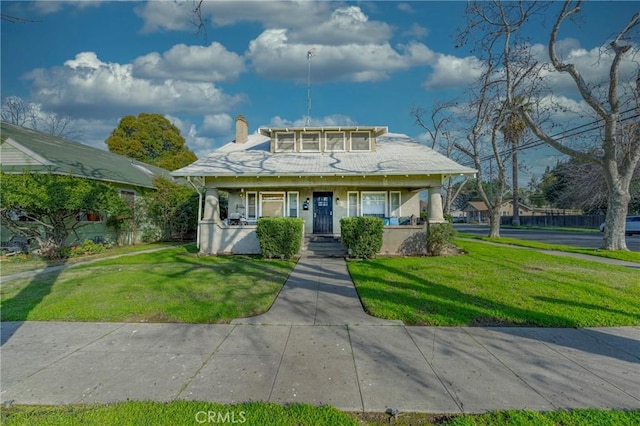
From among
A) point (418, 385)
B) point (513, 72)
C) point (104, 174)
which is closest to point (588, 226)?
point (513, 72)

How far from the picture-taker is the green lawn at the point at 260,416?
254 centimetres

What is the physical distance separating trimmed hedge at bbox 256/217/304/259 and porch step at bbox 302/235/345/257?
4.39 ft

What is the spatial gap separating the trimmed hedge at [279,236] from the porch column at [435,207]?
17.8 ft

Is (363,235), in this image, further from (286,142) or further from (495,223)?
(495,223)

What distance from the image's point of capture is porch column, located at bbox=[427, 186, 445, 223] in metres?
12.2

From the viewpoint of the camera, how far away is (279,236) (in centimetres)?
1074

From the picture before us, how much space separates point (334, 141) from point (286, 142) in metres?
2.50

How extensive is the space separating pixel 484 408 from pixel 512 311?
3167 millimetres

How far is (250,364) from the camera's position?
141 inches

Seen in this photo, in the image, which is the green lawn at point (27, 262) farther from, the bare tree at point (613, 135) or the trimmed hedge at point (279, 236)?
the bare tree at point (613, 135)

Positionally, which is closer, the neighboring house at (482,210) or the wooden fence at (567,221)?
the wooden fence at (567,221)

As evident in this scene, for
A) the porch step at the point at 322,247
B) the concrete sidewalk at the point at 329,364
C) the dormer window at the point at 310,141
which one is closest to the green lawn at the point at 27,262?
the concrete sidewalk at the point at 329,364

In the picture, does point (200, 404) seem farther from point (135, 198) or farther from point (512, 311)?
point (135, 198)

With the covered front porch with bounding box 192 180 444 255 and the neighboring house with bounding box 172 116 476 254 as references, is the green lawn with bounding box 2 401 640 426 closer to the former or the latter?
the neighboring house with bounding box 172 116 476 254
